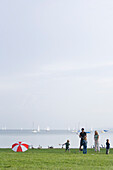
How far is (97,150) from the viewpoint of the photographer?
32.8 meters

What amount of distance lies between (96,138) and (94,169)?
1492 centimetres

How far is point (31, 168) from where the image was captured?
16516mm

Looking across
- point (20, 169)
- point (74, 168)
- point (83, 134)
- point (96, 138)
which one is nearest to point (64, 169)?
point (74, 168)

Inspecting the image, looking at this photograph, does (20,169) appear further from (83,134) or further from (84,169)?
(83,134)

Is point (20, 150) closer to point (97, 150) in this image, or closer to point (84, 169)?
point (97, 150)

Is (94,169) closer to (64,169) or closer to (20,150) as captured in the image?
(64,169)

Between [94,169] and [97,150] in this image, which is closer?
[94,169]

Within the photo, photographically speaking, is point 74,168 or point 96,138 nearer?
point 74,168

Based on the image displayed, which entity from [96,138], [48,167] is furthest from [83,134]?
[48,167]

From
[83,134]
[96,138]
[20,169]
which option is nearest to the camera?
[20,169]

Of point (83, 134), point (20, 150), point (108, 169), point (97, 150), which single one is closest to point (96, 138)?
point (97, 150)

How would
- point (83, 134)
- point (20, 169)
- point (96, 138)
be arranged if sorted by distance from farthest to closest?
point (96, 138) → point (83, 134) → point (20, 169)

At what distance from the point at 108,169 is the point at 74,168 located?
1654mm

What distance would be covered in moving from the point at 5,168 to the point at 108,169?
4978 mm
